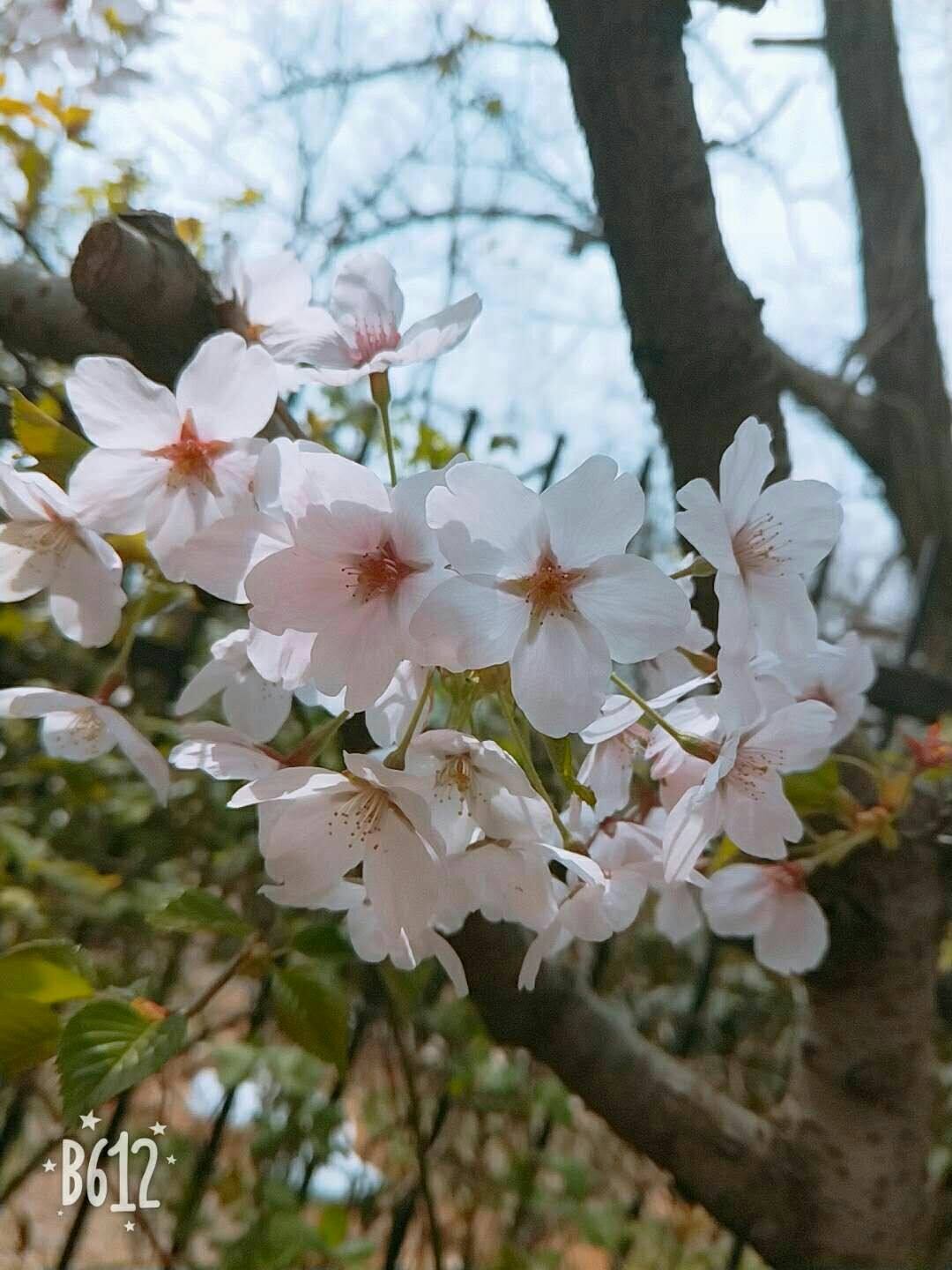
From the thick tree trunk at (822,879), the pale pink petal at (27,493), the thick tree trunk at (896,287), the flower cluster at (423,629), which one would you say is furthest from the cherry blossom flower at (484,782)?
the thick tree trunk at (896,287)

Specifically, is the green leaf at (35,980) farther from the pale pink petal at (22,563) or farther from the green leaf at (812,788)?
the green leaf at (812,788)

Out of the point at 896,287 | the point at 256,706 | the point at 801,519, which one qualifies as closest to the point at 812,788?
the point at 801,519

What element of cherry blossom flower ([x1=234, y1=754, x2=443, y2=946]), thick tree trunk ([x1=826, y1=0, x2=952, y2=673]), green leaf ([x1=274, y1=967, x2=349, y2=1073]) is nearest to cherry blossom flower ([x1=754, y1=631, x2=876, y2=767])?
cherry blossom flower ([x1=234, y1=754, x2=443, y2=946])

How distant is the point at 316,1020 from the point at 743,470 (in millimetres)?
479

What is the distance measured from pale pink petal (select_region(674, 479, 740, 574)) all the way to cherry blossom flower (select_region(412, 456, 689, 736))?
21mm

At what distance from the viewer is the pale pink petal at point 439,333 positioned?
0.46 meters

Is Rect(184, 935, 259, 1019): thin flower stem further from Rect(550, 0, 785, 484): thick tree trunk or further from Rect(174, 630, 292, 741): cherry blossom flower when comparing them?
Rect(550, 0, 785, 484): thick tree trunk

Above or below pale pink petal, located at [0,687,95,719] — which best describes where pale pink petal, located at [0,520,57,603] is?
above

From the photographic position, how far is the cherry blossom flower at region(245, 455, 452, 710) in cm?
35

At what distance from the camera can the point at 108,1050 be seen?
0.52 metres

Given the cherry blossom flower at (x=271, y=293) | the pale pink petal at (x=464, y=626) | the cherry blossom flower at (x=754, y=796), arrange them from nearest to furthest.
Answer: the pale pink petal at (x=464, y=626) → the cherry blossom flower at (x=754, y=796) → the cherry blossom flower at (x=271, y=293)

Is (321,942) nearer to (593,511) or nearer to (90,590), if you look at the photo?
(90,590)

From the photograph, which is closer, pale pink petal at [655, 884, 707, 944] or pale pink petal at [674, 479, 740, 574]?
pale pink petal at [674, 479, 740, 574]

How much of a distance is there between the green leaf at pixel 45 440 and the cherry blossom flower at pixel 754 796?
0.38 meters
